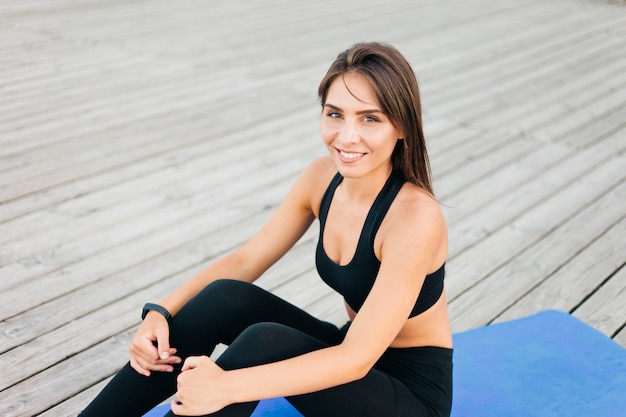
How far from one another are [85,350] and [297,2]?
19.9 feet

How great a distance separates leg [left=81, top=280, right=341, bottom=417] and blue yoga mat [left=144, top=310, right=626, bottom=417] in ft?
0.67

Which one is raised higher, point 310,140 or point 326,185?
point 326,185

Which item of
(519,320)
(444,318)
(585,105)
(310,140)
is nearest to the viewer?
(444,318)

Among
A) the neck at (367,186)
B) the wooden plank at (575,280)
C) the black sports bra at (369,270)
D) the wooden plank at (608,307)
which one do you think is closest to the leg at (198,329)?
the black sports bra at (369,270)

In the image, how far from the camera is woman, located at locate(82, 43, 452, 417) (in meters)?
1.28

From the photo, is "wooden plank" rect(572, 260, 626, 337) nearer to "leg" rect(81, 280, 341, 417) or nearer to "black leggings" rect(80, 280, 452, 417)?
"black leggings" rect(80, 280, 452, 417)

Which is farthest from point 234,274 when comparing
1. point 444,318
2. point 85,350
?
point 85,350

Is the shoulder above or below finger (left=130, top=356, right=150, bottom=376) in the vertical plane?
above

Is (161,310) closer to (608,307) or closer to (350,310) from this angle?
(350,310)

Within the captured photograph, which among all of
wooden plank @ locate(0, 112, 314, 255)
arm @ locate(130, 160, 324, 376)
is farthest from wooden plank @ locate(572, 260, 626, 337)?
wooden plank @ locate(0, 112, 314, 255)

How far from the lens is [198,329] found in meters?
1.52

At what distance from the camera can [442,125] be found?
4.07m

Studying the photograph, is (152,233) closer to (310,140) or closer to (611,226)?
(310,140)

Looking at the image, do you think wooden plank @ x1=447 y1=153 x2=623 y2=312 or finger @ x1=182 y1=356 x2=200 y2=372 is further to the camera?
wooden plank @ x1=447 y1=153 x2=623 y2=312
